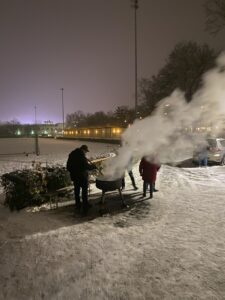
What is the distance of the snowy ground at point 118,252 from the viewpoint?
4.90 metres

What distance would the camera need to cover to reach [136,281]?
5086 mm

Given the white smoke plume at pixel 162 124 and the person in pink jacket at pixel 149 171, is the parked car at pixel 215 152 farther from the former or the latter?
the person in pink jacket at pixel 149 171

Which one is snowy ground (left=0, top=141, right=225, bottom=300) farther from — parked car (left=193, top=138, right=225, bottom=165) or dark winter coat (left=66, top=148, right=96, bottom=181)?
parked car (left=193, top=138, right=225, bottom=165)

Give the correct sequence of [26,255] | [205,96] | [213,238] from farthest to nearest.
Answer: [205,96], [213,238], [26,255]

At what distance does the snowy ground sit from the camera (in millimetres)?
4902

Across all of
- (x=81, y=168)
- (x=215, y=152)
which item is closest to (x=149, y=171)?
(x=81, y=168)

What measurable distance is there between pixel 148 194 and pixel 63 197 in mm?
2920

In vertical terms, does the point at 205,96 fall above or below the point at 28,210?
above

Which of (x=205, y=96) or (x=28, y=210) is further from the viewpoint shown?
(x=205, y=96)

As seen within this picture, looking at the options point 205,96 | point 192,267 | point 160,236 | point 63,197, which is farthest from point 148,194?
point 205,96

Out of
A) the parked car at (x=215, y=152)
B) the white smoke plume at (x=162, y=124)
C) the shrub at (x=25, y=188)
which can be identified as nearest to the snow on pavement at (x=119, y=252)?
the shrub at (x=25, y=188)

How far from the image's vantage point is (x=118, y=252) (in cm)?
616

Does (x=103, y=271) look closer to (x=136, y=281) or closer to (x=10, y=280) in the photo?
(x=136, y=281)

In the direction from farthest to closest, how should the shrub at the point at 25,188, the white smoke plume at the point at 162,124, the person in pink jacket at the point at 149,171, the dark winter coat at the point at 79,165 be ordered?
the white smoke plume at the point at 162,124
the person in pink jacket at the point at 149,171
the shrub at the point at 25,188
the dark winter coat at the point at 79,165
